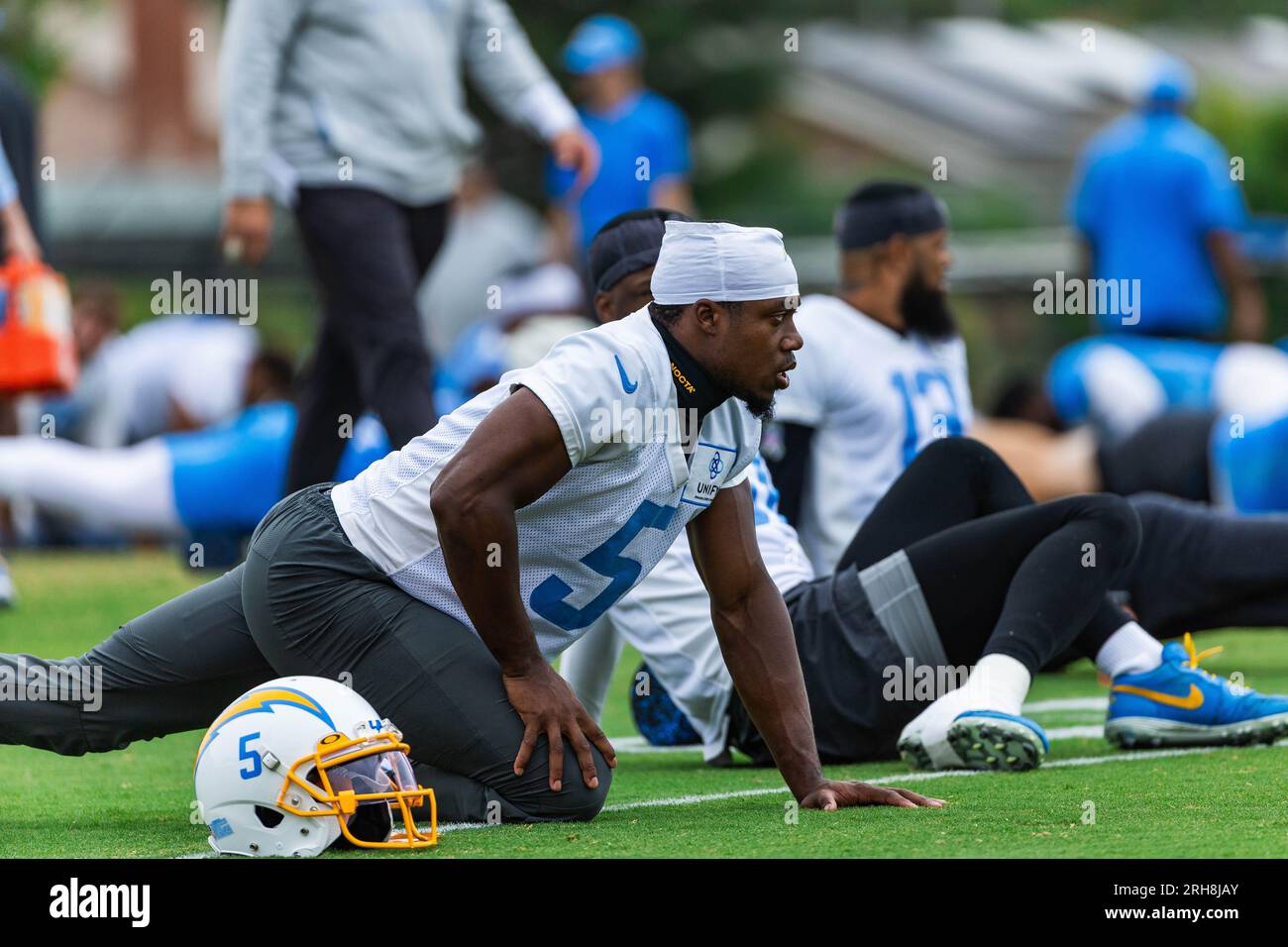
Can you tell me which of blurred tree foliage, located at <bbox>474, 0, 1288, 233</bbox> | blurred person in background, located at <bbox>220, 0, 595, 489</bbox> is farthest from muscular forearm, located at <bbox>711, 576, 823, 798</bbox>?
blurred tree foliage, located at <bbox>474, 0, 1288, 233</bbox>

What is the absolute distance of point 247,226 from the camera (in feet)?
24.1

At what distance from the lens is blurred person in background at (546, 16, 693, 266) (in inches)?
474

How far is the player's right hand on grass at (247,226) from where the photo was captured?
288 inches

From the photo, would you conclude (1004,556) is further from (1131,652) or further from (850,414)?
(850,414)

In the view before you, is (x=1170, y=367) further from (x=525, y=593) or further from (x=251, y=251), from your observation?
(x=525, y=593)

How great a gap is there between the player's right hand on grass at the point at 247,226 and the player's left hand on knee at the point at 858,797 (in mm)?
3582

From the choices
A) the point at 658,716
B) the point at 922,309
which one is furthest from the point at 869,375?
the point at 658,716

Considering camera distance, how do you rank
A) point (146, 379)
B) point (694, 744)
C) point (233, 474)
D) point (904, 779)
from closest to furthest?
point (904, 779), point (694, 744), point (233, 474), point (146, 379)

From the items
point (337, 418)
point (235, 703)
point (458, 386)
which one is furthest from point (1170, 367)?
point (235, 703)

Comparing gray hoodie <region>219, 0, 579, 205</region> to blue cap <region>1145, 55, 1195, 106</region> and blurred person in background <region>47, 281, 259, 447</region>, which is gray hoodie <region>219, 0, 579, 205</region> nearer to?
blue cap <region>1145, 55, 1195, 106</region>

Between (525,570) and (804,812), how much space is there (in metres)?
0.81

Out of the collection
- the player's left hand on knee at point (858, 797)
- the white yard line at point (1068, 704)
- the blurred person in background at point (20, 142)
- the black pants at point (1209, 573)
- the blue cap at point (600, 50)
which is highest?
the blue cap at point (600, 50)

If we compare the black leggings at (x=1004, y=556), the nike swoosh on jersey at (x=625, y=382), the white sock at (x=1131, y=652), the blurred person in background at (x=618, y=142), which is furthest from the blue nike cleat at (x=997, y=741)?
the blurred person in background at (x=618, y=142)

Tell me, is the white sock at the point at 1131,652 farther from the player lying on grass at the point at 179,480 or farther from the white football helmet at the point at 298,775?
the player lying on grass at the point at 179,480
